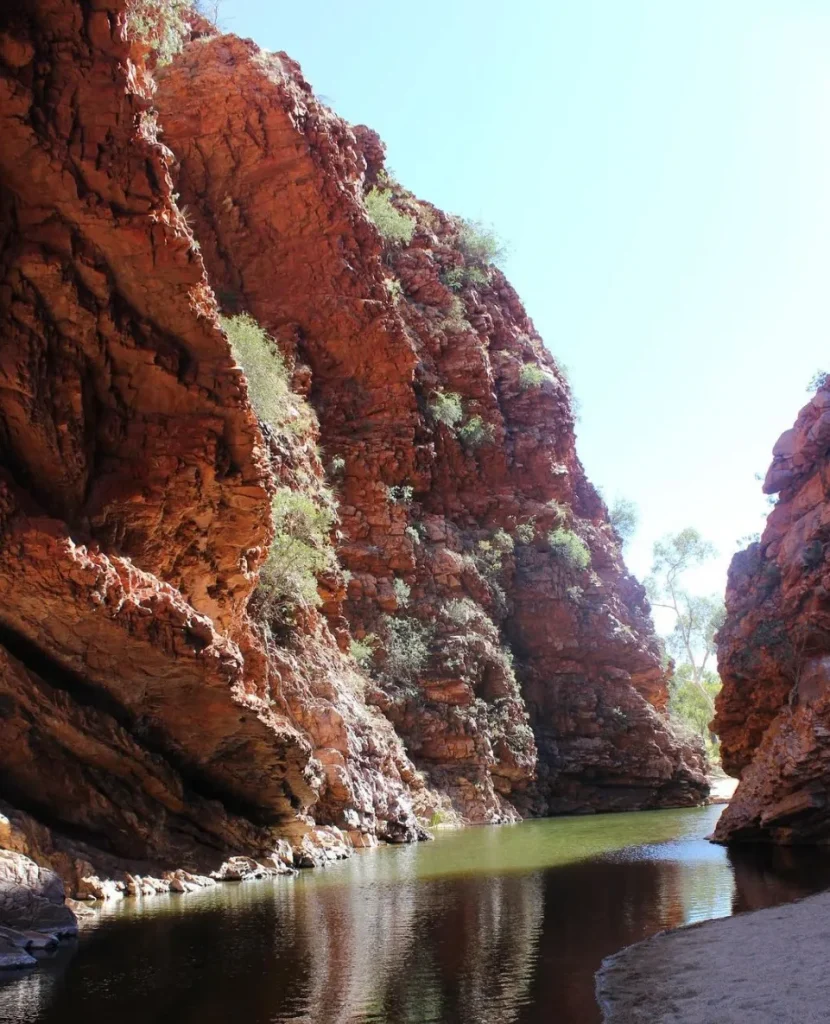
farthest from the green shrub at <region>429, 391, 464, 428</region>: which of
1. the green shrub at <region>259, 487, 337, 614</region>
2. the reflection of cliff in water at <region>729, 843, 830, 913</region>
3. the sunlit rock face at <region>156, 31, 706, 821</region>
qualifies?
the reflection of cliff in water at <region>729, 843, 830, 913</region>

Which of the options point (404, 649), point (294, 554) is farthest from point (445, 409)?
Answer: point (294, 554)

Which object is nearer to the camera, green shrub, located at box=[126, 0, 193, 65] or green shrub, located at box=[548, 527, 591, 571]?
green shrub, located at box=[126, 0, 193, 65]

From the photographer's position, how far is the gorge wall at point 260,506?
55.7 feet

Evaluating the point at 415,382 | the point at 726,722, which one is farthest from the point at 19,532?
the point at 415,382

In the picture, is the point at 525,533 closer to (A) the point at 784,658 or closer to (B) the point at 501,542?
(B) the point at 501,542

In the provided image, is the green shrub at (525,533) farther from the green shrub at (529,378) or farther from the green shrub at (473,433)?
the green shrub at (529,378)

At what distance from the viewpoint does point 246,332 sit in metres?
37.4

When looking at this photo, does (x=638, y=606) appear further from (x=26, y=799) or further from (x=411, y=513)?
(x=26, y=799)

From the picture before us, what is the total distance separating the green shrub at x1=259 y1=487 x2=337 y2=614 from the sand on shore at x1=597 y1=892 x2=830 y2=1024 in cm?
2059

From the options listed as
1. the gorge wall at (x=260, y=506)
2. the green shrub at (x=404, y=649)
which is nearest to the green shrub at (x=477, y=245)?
the gorge wall at (x=260, y=506)

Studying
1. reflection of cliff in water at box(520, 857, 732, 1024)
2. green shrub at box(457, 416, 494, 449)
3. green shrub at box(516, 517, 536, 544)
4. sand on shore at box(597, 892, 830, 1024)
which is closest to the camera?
sand on shore at box(597, 892, 830, 1024)

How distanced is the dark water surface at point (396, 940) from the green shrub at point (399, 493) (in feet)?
77.6

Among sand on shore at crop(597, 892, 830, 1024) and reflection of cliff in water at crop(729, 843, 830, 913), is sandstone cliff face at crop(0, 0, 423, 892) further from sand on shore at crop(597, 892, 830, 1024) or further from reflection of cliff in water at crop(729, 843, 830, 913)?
sand on shore at crop(597, 892, 830, 1024)

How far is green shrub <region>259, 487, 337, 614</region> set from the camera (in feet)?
105
